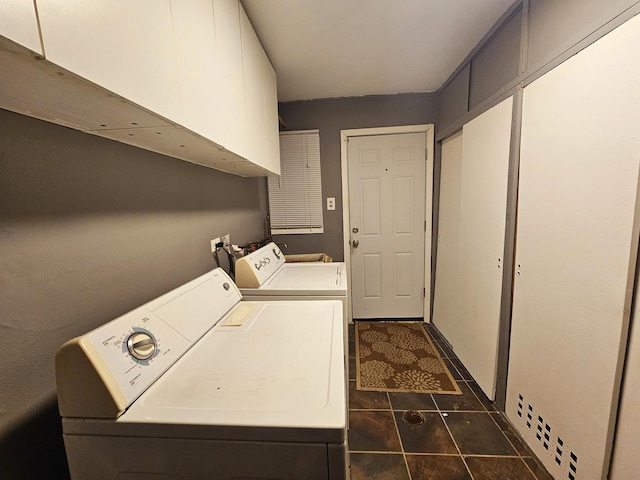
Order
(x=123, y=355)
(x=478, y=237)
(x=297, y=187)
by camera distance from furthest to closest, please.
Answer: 1. (x=297, y=187)
2. (x=478, y=237)
3. (x=123, y=355)

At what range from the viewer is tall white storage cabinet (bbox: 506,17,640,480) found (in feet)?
3.01

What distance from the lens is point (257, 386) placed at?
712 millimetres

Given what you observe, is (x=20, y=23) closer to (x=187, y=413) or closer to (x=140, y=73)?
(x=140, y=73)

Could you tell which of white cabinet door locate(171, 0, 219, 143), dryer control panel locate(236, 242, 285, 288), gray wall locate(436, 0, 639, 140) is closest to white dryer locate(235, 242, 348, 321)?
dryer control panel locate(236, 242, 285, 288)

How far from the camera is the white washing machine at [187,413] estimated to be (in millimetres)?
587

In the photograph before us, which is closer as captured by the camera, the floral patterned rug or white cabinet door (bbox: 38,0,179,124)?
white cabinet door (bbox: 38,0,179,124)

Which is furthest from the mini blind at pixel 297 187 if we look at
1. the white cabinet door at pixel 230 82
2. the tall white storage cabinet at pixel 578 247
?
the tall white storage cabinet at pixel 578 247

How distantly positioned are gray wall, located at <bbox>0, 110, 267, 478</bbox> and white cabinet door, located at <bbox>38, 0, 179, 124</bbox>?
0.34 metres

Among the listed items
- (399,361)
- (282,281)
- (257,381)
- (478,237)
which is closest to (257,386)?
(257,381)

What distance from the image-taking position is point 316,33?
1.61 m

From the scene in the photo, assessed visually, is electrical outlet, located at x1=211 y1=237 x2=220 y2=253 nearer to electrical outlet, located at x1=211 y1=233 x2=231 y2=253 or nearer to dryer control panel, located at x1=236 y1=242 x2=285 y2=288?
electrical outlet, located at x1=211 y1=233 x2=231 y2=253

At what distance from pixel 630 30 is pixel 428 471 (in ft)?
6.57

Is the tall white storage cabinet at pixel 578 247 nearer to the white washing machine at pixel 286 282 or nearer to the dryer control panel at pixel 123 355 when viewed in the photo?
the white washing machine at pixel 286 282

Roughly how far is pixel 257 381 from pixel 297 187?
230 centimetres
